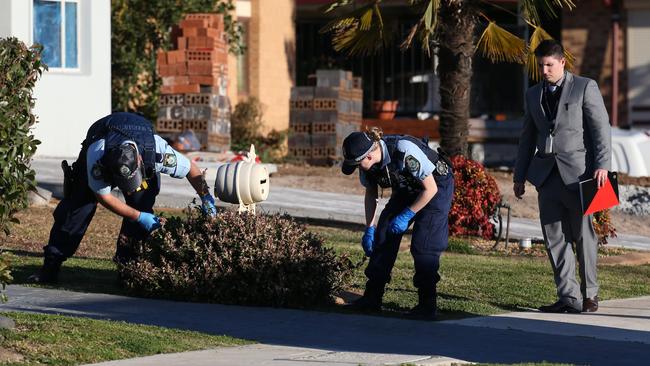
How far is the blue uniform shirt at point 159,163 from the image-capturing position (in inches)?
377

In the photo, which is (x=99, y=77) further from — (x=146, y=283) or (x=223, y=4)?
(x=146, y=283)

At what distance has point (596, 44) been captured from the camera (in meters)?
27.3

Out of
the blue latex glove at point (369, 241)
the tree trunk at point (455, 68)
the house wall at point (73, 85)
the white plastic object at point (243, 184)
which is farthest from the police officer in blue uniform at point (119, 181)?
the house wall at point (73, 85)

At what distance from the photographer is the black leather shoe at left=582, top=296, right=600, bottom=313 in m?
9.98

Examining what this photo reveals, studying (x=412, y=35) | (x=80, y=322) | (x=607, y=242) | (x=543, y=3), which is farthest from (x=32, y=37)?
(x=80, y=322)

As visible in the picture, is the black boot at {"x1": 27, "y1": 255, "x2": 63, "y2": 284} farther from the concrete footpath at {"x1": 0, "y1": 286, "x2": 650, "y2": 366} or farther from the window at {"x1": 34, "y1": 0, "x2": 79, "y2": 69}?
the window at {"x1": 34, "y1": 0, "x2": 79, "y2": 69}

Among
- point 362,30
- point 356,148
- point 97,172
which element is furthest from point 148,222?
point 362,30

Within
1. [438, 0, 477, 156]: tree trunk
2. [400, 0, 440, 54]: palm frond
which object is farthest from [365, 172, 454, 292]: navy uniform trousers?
[438, 0, 477, 156]: tree trunk

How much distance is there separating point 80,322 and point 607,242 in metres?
8.70

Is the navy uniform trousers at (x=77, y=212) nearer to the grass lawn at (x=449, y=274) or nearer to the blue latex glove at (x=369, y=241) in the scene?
the grass lawn at (x=449, y=274)

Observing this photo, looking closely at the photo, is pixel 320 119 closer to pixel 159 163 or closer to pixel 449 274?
pixel 449 274

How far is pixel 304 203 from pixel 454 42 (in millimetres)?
3284

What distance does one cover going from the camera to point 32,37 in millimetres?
19797

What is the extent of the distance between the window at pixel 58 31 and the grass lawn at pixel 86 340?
472 inches
